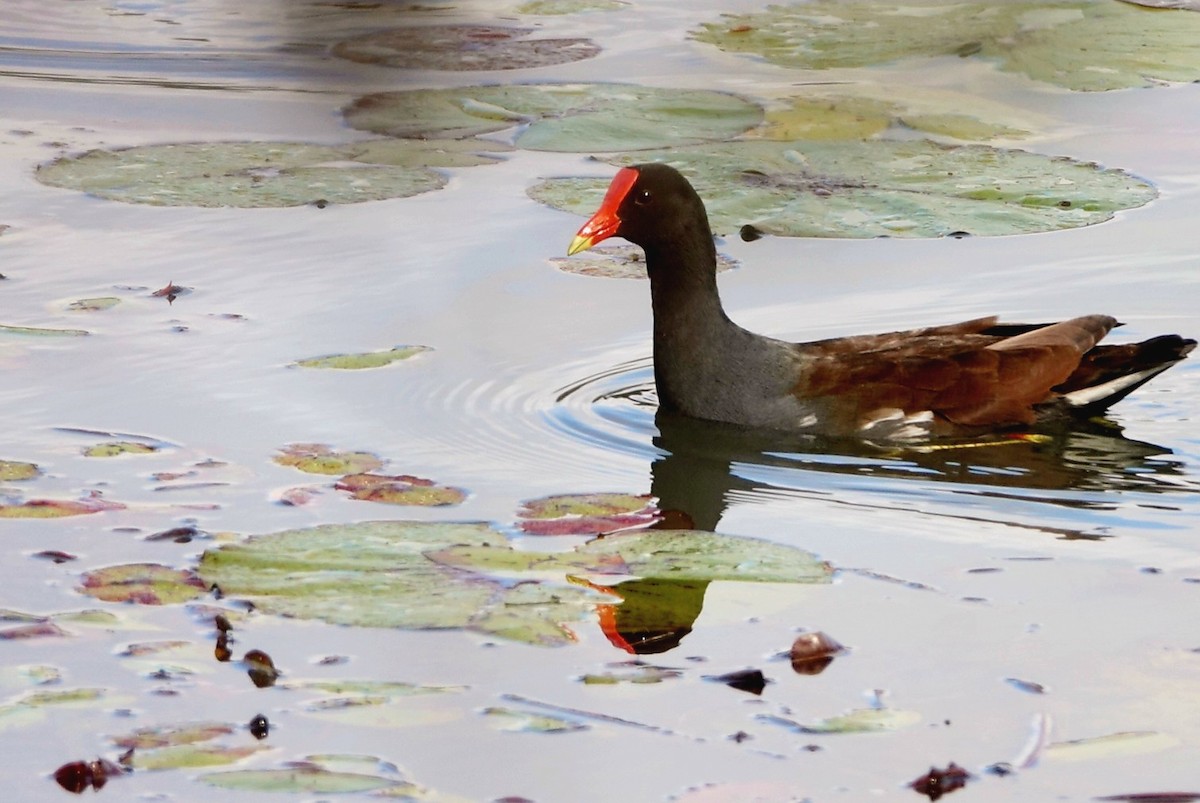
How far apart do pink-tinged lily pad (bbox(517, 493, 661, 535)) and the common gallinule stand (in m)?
0.91

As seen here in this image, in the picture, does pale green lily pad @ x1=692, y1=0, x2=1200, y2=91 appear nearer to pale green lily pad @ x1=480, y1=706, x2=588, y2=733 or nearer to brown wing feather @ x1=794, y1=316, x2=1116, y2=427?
brown wing feather @ x1=794, y1=316, x2=1116, y2=427

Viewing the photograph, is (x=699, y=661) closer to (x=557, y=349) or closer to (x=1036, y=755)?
(x=1036, y=755)

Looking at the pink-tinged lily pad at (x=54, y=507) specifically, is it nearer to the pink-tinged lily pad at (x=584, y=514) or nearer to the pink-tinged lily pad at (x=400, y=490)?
the pink-tinged lily pad at (x=400, y=490)

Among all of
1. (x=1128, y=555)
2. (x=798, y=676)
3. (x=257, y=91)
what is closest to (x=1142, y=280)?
(x=1128, y=555)

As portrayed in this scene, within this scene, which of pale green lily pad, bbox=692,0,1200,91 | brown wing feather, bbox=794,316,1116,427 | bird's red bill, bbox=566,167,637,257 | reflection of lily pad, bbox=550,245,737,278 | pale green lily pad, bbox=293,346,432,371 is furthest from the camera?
pale green lily pad, bbox=692,0,1200,91

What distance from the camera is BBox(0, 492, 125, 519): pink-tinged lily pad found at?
4.23m

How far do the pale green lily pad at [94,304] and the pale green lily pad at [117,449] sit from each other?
4.38ft

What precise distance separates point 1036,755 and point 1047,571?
104 centimetres

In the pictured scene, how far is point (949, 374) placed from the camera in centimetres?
529

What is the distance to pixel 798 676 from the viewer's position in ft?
11.1

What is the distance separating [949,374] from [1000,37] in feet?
16.6

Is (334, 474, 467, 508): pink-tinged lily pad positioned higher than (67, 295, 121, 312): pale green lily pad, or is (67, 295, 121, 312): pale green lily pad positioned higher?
(67, 295, 121, 312): pale green lily pad

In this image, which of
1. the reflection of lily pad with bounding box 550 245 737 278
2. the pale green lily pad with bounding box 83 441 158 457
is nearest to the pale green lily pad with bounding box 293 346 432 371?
the pale green lily pad with bounding box 83 441 158 457

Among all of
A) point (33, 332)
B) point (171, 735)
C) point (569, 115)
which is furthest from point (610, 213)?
point (569, 115)
